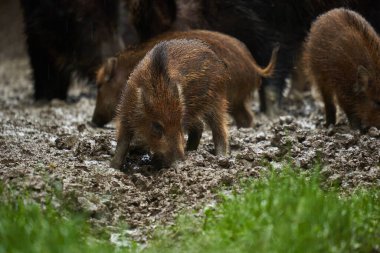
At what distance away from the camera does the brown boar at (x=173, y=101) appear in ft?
18.5

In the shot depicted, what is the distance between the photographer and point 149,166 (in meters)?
5.95

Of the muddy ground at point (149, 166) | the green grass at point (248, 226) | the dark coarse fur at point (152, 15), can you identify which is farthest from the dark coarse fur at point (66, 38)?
the green grass at point (248, 226)

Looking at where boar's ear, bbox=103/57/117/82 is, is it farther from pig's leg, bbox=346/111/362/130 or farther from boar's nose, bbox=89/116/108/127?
pig's leg, bbox=346/111/362/130

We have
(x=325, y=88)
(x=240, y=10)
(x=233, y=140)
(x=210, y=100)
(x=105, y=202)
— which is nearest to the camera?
(x=105, y=202)

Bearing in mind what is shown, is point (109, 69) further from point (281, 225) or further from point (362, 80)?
point (281, 225)

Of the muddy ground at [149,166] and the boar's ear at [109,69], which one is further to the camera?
the boar's ear at [109,69]

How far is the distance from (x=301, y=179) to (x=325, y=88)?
313 cm

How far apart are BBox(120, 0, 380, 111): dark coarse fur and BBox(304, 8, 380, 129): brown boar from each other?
5.73ft

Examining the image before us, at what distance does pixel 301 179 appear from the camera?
4.62 metres

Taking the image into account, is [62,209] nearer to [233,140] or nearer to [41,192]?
[41,192]

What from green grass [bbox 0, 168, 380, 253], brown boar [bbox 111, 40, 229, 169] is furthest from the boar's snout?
green grass [bbox 0, 168, 380, 253]

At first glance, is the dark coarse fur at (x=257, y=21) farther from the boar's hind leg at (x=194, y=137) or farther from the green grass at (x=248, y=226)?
the green grass at (x=248, y=226)

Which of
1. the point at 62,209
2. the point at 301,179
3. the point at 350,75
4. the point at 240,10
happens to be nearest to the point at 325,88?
the point at 350,75

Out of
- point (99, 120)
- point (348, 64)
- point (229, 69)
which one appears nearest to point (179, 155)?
point (229, 69)
